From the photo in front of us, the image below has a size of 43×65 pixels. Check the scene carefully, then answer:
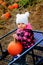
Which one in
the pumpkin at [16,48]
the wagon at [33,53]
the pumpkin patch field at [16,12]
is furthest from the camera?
the pumpkin patch field at [16,12]

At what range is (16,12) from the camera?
7004mm

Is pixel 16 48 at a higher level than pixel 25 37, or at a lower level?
lower

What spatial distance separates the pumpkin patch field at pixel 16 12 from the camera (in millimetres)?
6254

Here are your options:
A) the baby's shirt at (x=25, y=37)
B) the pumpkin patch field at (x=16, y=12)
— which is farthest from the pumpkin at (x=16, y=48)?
the pumpkin patch field at (x=16, y=12)

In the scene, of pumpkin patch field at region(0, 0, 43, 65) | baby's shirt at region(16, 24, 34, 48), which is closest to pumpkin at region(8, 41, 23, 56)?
baby's shirt at region(16, 24, 34, 48)

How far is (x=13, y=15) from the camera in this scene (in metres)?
6.85

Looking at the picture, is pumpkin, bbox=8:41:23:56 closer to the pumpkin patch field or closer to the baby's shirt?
the baby's shirt

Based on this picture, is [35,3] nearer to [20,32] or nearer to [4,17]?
[4,17]

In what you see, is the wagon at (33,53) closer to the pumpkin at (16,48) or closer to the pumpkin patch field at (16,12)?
the pumpkin at (16,48)

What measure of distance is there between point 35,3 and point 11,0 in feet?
2.56

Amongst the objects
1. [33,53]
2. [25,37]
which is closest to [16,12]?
[25,37]

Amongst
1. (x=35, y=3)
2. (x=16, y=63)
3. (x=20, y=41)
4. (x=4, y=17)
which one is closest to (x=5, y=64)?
(x=20, y=41)

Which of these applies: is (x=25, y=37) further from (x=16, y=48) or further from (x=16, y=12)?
(x=16, y=12)

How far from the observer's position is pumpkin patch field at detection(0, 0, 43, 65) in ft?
20.5
